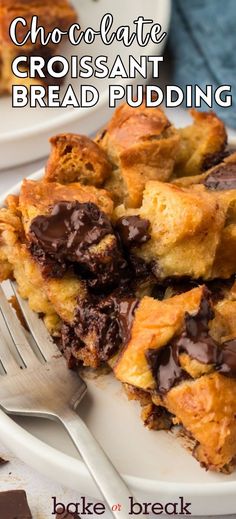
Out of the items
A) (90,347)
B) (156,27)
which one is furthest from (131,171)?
(156,27)

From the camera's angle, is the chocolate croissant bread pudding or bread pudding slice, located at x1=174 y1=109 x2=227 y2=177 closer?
the chocolate croissant bread pudding

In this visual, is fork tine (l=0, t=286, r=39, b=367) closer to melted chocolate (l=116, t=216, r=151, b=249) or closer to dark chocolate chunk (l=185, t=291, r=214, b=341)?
melted chocolate (l=116, t=216, r=151, b=249)

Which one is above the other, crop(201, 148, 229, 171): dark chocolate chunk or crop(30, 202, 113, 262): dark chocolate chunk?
crop(201, 148, 229, 171): dark chocolate chunk

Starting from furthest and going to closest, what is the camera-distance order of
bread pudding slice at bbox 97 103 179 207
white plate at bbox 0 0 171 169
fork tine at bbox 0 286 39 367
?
white plate at bbox 0 0 171 169 → bread pudding slice at bbox 97 103 179 207 → fork tine at bbox 0 286 39 367

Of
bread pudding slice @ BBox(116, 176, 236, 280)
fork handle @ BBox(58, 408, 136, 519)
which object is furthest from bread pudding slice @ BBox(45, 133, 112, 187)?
fork handle @ BBox(58, 408, 136, 519)

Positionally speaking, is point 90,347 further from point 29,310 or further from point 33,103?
point 33,103

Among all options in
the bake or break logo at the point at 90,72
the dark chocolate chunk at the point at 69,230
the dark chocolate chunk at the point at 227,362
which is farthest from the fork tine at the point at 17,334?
the bake or break logo at the point at 90,72

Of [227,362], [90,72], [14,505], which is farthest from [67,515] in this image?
[90,72]

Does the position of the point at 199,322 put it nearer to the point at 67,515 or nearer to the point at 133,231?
the point at 133,231

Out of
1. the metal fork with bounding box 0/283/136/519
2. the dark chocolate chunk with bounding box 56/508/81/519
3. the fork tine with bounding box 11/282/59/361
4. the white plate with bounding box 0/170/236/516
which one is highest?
the fork tine with bounding box 11/282/59/361
